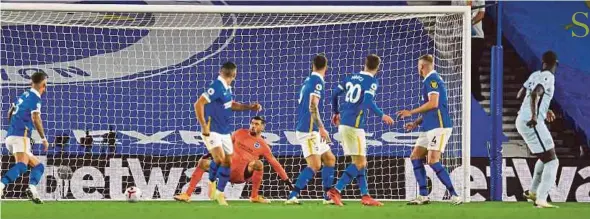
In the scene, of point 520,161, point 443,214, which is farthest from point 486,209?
point 520,161

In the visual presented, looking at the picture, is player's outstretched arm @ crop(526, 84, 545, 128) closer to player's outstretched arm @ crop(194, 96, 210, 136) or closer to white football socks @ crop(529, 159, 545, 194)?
white football socks @ crop(529, 159, 545, 194)

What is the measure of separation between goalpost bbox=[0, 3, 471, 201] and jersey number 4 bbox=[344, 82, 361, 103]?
122 inches

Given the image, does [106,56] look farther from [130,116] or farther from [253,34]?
[253,34]

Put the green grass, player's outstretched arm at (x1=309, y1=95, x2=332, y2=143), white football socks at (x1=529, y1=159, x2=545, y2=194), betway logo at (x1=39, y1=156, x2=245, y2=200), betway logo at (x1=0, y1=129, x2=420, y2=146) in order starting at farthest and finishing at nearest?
betway logo at (x1=0, y1=129, x2=420, y2=146), betway logo at (x1=39, y1=156, x2=245, y2=200), white football socks at (x1=529, y1=159, x2=545, y2=194), player's outstretched arm at (x1=309, y1=95, x2=332, y2=143), the green grass

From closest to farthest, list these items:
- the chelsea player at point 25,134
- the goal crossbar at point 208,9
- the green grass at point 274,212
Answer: the green grass at point 274,212
the chelsea player at point 25,134
the goal crossbar at point 208,9

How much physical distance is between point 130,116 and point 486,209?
710 cm

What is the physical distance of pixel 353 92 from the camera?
483 inches

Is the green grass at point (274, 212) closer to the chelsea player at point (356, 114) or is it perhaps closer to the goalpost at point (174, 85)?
the chelsea player at point (356, 114)

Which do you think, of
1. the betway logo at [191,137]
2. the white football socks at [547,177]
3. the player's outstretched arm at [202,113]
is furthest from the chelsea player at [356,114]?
the betway logo at [191,137]

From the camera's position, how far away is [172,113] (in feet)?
57.6

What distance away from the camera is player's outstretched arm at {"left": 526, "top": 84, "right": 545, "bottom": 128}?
1225 cm

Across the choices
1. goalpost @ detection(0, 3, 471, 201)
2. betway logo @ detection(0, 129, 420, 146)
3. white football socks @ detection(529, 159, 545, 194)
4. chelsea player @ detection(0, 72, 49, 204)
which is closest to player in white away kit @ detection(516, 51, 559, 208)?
white football socks @ detection(529, 159, 545, 194)

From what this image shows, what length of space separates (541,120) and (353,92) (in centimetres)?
195

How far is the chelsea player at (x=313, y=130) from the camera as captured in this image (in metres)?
12.2
